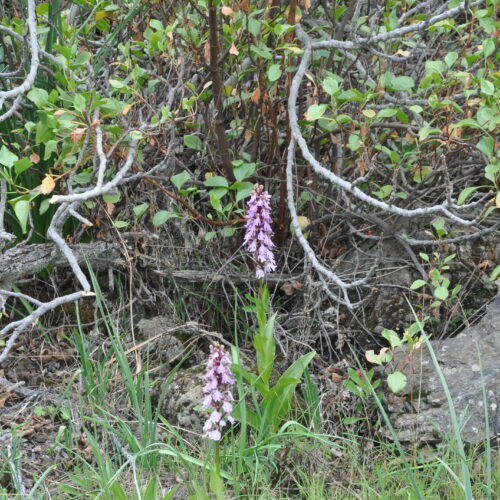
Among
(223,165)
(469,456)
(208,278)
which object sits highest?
(223,165)

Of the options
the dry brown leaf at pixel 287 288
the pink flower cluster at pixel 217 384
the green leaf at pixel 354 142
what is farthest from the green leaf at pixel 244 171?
the pink flower cluster at pixel 217 384

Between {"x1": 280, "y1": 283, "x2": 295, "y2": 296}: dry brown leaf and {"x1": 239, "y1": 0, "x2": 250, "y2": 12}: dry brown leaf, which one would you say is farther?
{"x1": 280, "y1": 283, "x2": 295, "y2": 296}: dry brown leaf

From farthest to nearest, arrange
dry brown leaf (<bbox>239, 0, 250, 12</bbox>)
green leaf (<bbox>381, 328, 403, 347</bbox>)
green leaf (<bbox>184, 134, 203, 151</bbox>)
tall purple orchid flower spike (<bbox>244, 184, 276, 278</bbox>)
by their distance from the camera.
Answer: green leaf (<bbox>184, 134, 203, 151</bbox>), dry brown leaf (<bbox>239, 0, 250, 12</bbox>), green leaf (<bbox>381, 328, 403, 347</bbox>), tall purple orchid flower spike (<bbox>244, 184, 276, 278</bbox>)

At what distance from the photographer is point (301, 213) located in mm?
3564

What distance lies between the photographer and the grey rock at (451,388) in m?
2.57

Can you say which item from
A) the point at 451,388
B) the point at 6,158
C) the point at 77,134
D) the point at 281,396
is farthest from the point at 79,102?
the point at 451,388

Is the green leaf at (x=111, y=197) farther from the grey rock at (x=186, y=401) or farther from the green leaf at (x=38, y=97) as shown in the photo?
the grey rock at (x=186, y=401)

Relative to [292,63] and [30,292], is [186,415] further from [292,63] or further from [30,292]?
[292,63]

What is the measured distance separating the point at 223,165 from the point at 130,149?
0.49m

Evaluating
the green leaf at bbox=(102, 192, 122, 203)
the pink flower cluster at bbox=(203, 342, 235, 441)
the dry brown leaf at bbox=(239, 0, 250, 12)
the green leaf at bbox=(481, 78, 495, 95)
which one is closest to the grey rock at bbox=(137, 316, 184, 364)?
the green leaf at bbox=(102, 192, 122, 203)

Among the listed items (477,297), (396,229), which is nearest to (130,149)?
(396,229)

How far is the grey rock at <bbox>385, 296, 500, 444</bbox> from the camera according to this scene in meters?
2.57

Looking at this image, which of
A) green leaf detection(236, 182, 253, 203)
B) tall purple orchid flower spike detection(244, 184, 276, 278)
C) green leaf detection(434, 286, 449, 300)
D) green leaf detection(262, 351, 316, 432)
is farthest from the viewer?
green leaf detection(236, 182, 253, 203)

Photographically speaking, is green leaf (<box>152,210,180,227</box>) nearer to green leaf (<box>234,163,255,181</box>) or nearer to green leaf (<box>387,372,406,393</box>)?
green leaf (<box>234,163,255,181</box>)
